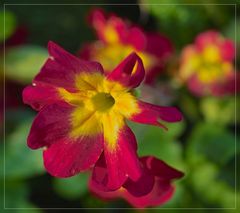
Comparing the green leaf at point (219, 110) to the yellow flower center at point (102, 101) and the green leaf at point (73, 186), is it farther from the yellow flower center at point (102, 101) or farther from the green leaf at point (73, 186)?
the yellow flower center at point (102, 101)

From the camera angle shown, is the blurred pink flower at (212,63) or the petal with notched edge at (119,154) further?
the blurred pink flower at (212,63)

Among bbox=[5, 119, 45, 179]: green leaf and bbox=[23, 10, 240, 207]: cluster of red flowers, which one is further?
bbox=[5, 119, 45, 179]: green leaf

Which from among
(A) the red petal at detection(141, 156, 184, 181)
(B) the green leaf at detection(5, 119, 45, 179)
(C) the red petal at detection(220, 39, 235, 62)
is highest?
(A) the red petal at detection(141, 156, 184, 181)

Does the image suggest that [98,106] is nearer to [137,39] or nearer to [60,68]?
[60,68]

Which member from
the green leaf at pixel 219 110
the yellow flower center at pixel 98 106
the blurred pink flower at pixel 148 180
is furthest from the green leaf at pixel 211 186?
the yellow flower center at pixel 98 106

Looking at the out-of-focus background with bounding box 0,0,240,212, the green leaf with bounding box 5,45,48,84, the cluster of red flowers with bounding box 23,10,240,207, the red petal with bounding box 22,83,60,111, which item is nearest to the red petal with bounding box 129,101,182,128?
the cluster of red flowers with bounding box 23,10,240,207

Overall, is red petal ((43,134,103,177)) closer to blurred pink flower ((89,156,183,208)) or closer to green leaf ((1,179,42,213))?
blurred pink flower ((89,156,183,208))
